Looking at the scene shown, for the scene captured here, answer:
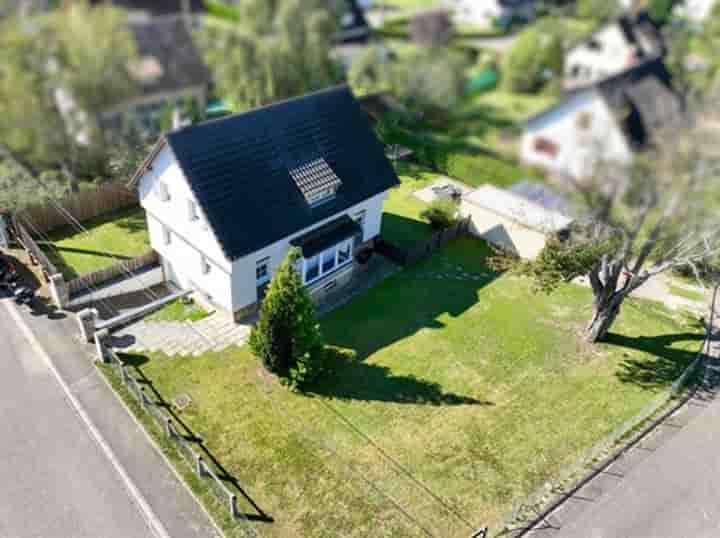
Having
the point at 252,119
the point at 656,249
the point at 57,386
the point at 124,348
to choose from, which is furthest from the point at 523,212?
the point at 57,386

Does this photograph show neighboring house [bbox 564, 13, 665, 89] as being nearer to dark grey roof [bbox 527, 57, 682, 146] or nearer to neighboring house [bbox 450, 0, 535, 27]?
dark grey roof [bbox 527, 57, 682, 146]

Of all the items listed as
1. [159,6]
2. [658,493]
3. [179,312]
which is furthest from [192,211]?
[159,6]

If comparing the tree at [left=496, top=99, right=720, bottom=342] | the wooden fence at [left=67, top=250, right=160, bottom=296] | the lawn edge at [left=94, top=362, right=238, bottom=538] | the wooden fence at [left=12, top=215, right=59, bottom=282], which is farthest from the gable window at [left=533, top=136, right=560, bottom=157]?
the wooden fence at [left=12, top=215, right=59, bottom=282]

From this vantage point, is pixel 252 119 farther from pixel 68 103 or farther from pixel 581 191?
pixel 581 191

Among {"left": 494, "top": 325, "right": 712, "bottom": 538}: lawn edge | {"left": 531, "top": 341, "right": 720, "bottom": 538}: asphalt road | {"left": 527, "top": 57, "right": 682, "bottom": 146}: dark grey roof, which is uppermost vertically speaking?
{"left": 527, "top": 57, "right": 682, "bottom": 146}: dark grey roof

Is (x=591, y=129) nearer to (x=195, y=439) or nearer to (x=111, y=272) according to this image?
(x=195, y=439)

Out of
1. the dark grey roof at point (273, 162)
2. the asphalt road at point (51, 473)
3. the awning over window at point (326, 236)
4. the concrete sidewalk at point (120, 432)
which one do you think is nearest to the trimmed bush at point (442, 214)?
the dark grey roof at point (273, 162)
